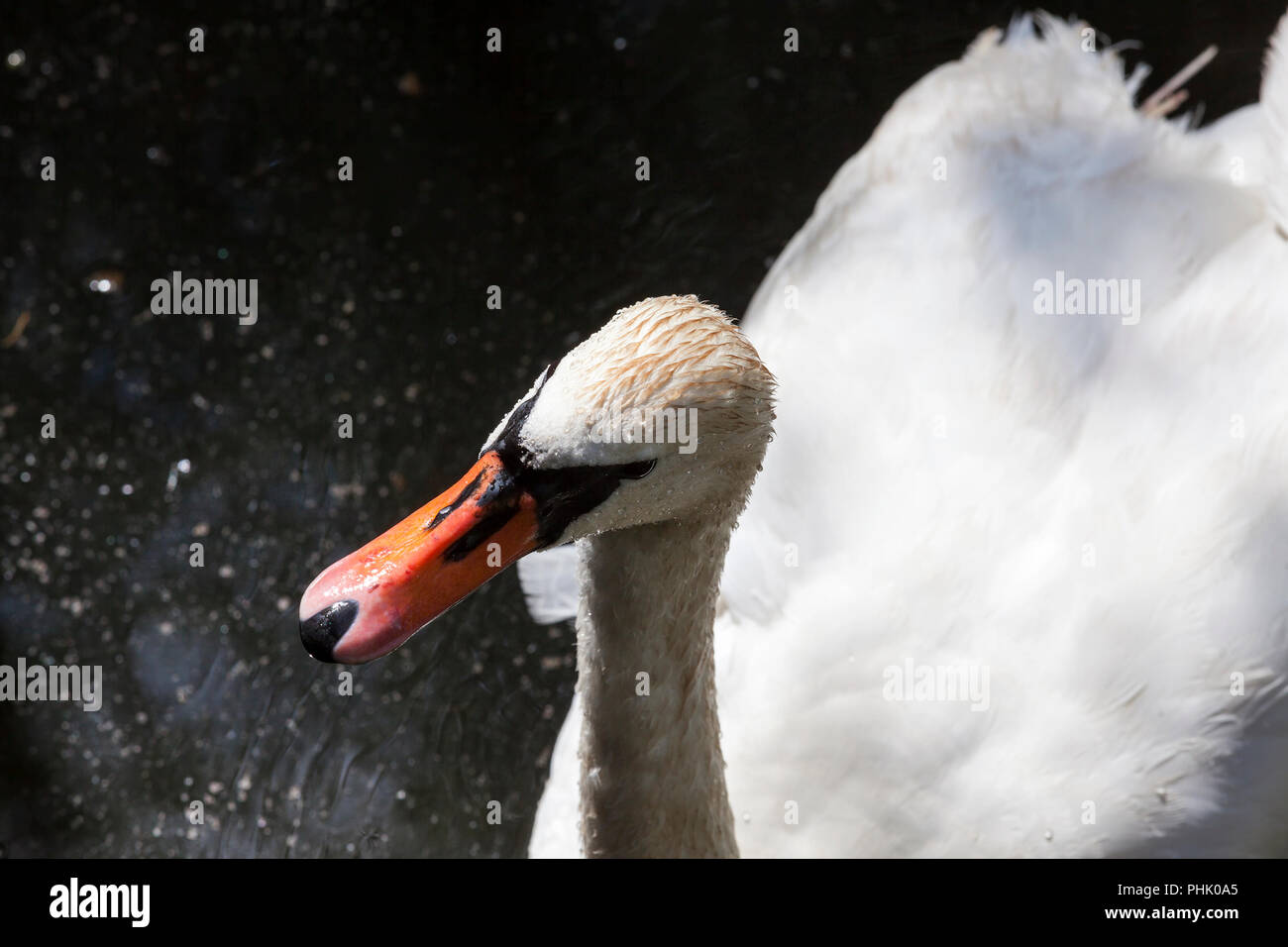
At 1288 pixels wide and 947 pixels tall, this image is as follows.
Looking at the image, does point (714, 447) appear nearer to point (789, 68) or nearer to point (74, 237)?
point (789, 68)

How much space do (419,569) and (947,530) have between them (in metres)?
1.13

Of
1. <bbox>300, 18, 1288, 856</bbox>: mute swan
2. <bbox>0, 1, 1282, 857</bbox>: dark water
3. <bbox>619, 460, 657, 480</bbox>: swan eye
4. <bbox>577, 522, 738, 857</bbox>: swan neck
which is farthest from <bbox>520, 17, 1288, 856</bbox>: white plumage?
<bbox>619, 460, 657, 480</bbox>: swan eye

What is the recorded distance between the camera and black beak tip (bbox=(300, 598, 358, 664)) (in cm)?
169

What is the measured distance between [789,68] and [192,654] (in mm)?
2454

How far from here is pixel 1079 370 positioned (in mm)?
2527

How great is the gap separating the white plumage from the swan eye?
0.82 metres

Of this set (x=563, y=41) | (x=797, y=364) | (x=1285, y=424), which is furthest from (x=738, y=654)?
(x=563, y=41)

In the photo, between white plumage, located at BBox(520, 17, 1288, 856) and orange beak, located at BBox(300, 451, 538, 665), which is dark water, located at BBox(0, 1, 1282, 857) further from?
orange beak, located at BBox(300, 451, 538, 665)

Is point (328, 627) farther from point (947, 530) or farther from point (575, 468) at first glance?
point (947, 530)

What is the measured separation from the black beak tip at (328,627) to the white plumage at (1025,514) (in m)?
0.91

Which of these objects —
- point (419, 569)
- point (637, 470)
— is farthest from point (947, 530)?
point (419, 569)

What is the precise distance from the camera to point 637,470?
1729mm

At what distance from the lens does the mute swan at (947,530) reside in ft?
5.77

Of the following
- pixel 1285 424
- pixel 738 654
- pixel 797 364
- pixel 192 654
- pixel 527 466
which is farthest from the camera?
pixel 192 654
